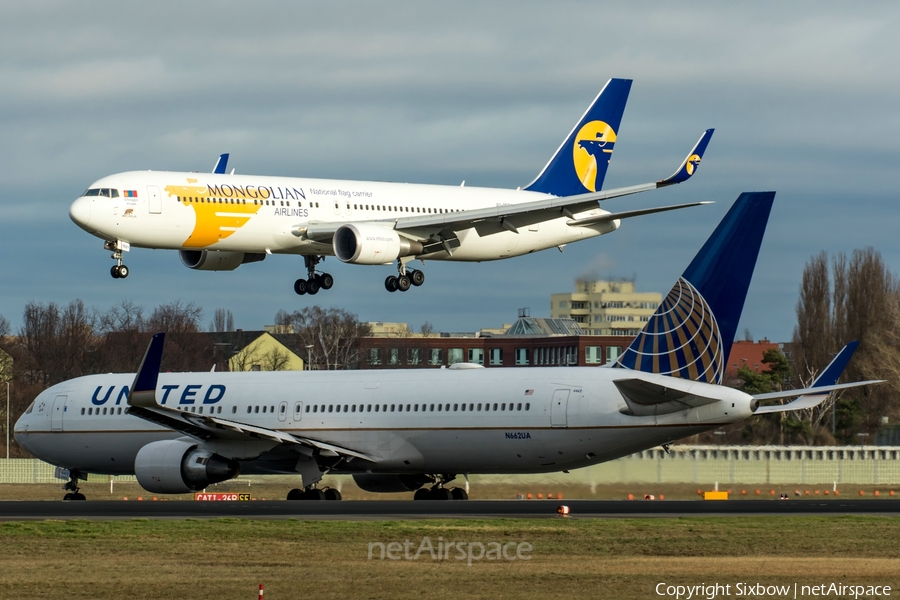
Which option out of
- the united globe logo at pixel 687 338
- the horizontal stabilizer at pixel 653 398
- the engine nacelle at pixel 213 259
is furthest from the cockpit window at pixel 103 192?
the united globe logo at pixel 687 338

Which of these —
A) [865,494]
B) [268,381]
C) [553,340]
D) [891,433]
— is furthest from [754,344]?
[268,381]

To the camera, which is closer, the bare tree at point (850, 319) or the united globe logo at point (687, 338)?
the united globe logo at point (687, 338)

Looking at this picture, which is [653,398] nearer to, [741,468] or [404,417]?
[404,417]

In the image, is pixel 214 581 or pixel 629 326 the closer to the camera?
pixel 214 581

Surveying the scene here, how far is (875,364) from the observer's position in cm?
8669

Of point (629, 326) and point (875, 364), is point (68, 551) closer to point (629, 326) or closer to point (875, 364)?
point (875, 364)

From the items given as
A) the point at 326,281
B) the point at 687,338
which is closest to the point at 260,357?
the point at 326,281

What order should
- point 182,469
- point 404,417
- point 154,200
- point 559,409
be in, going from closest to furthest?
1. point 154,200
2. point 559,409
3. point 182,469
4. point 404,417

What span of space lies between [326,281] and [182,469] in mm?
6513

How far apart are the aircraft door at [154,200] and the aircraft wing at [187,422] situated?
13.9ft

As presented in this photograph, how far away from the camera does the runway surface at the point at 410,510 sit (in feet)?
106

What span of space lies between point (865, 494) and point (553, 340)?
2548 inches

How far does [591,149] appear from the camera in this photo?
51.8m

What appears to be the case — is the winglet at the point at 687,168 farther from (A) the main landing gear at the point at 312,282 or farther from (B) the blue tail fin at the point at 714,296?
(A) the main landing gear at the point at 312,282
